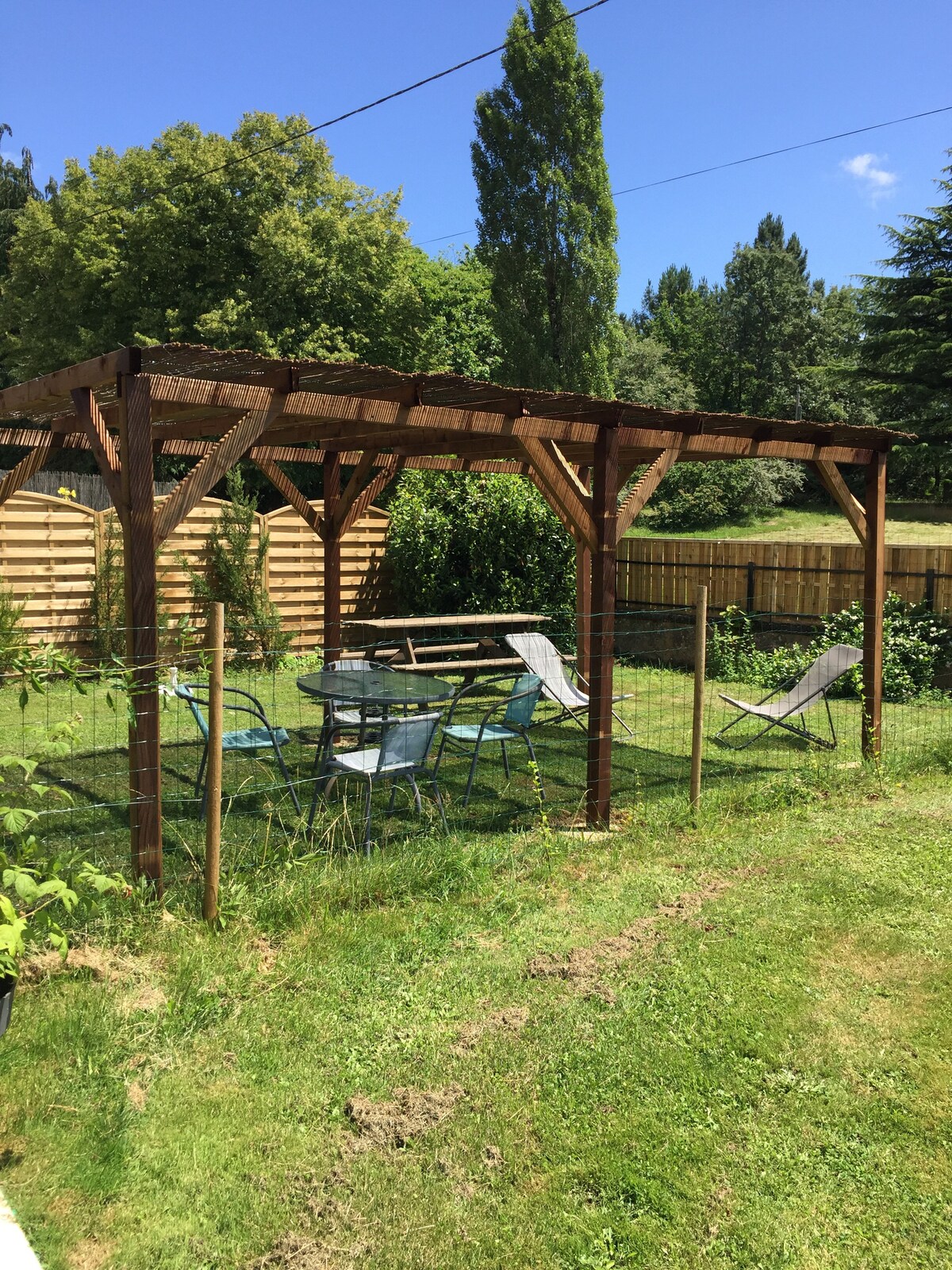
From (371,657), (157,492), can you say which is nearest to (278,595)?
(371,657)

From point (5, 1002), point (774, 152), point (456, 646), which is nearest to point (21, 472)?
point (456, 646)

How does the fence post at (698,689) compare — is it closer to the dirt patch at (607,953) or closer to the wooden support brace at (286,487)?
the dirt patch at (607,953)

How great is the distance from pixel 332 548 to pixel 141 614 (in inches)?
181

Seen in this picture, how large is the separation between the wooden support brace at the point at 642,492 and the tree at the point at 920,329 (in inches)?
789

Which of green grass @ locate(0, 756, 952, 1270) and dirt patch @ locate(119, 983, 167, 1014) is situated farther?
dirt patch @ locate(119, 983, 167, 1014)

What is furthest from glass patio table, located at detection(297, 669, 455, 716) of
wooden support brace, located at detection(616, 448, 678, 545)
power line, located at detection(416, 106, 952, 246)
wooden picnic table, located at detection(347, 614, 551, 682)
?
power line, located at detection(416, 106, 952, 246)

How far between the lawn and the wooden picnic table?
4907mm

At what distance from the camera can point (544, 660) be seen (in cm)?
793

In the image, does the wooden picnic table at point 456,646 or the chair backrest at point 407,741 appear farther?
the wooden picnic table at point 456,646

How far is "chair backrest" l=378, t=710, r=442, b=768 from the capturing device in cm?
475

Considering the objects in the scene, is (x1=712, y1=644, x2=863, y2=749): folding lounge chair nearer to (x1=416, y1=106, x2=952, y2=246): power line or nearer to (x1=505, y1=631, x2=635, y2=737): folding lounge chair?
(x1=505, y1=631, x2=635, y2=737): folding lounge chair

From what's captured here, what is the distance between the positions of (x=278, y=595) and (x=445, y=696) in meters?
7.46

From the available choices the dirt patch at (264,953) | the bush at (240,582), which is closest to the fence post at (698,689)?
the dirt patch at (264,953)

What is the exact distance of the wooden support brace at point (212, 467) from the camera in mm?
4168
